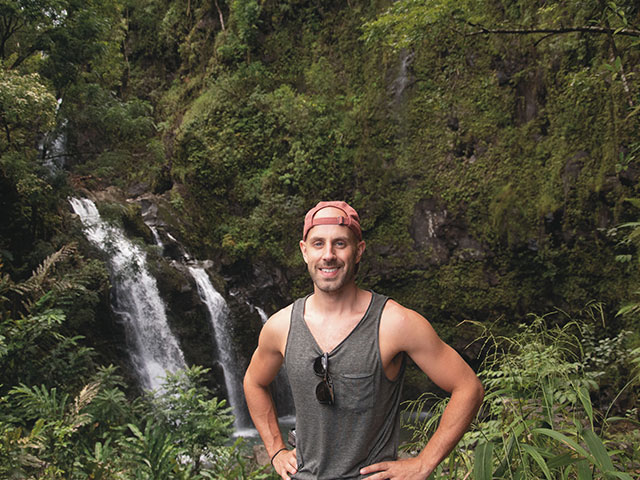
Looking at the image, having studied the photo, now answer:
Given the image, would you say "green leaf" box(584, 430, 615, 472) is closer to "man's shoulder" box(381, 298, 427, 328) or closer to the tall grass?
the tall grass

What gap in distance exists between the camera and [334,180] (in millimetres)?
11086

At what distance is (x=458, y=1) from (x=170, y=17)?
41.3 ft

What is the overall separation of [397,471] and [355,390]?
29cm

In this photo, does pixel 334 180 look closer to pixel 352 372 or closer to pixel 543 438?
pixel 543 438

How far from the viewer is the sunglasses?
1574mm

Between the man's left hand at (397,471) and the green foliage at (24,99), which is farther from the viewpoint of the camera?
the green foliage at (24,99)

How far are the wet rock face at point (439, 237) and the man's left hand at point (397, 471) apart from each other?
8.28 metres

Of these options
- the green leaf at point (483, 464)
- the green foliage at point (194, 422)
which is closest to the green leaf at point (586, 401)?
the green leaf at point (483, 464)

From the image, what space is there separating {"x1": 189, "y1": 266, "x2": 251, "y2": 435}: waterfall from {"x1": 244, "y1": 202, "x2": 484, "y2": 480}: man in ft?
25.4

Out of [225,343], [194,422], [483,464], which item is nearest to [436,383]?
[483,464]

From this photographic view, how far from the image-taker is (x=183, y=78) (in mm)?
14266

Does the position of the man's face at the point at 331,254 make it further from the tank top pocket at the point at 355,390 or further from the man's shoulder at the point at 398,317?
the tank top pocket at the point at 355,390

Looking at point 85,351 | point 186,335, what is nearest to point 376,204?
point 186,335

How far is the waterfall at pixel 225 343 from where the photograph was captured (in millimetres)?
8945
